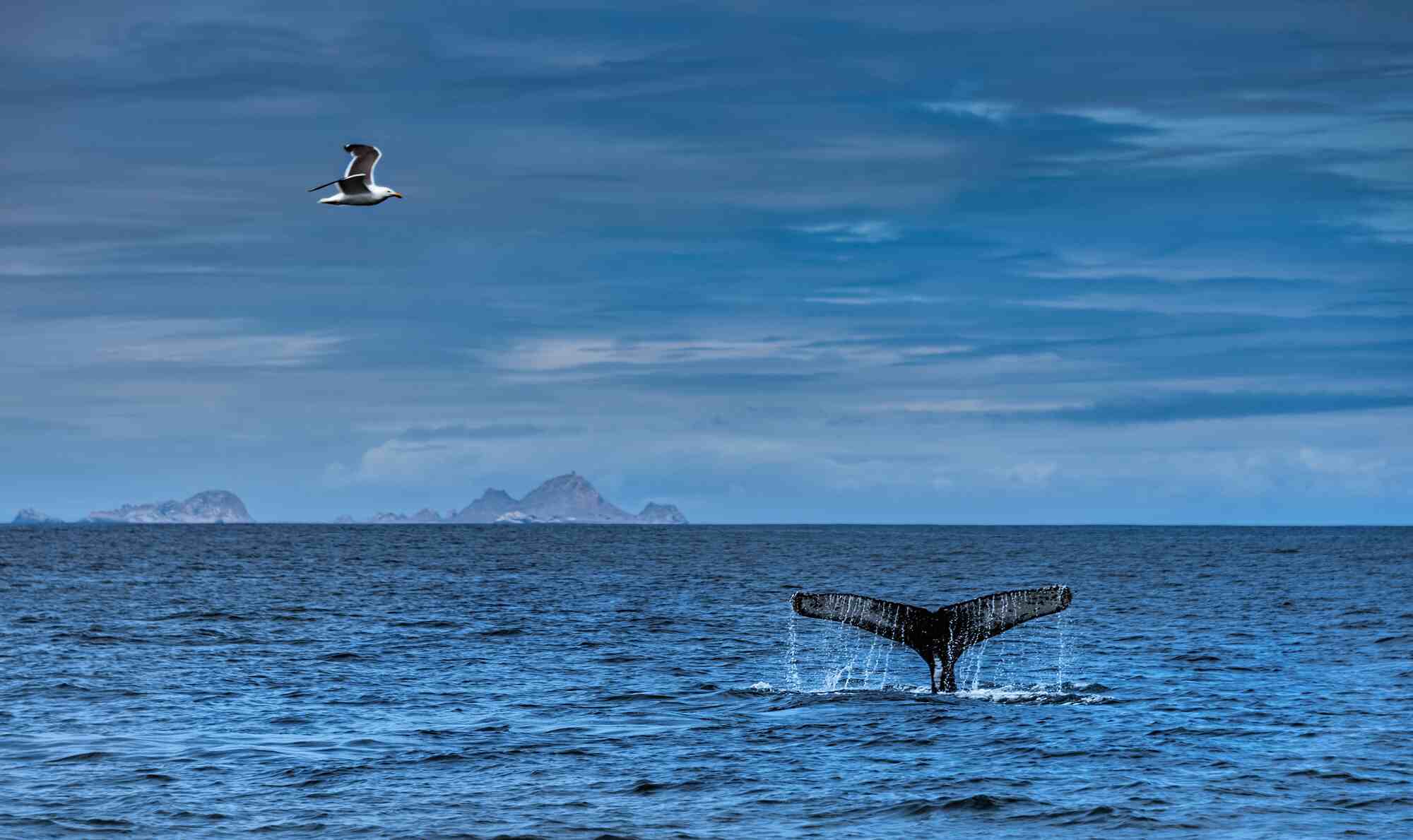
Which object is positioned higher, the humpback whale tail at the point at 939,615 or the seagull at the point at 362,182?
the seagull at the point at 362,182

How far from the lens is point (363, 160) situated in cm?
2647

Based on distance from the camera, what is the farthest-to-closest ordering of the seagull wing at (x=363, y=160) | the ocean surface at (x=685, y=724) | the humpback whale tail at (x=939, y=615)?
1. the seagull wing at (x=363, y=160)
2. the humpback whale tail at (x=939, y=615)
3. the ocean surface at (x=685, y=724)

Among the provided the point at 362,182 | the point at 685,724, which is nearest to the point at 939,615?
the point at 685,724

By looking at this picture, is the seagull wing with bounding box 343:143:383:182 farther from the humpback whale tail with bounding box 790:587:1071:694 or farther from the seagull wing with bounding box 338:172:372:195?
the humpback whale tail with bounding box 790:587:1071:694

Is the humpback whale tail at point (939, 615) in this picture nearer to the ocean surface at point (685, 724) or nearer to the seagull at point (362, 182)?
the ocean surface at point (685, 724)

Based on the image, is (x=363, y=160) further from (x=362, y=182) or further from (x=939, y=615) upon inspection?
(x=939, y=615)

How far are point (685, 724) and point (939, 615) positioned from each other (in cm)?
462

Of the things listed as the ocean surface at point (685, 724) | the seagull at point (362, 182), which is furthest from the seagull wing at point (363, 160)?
the ocean surface at point (685, 724)

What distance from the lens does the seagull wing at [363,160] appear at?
25970mm

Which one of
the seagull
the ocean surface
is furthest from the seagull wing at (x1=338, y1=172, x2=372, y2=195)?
the ocean surface

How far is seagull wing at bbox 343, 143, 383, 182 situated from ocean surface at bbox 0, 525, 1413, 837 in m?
9.47

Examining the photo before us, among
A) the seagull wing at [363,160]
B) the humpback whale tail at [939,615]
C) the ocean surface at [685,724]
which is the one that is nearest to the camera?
the ocean surface at [685,724]

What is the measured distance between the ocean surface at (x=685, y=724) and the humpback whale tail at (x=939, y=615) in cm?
113

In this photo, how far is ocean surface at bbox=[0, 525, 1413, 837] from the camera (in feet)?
51.9
